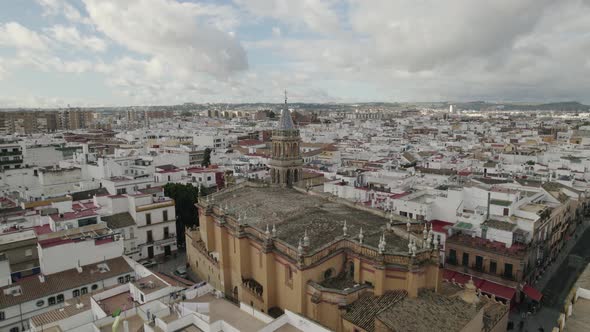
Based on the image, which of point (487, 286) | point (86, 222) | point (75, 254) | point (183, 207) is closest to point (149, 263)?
point (183, 207)

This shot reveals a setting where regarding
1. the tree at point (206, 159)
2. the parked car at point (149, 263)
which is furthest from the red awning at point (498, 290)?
the tree at point (206, 159)

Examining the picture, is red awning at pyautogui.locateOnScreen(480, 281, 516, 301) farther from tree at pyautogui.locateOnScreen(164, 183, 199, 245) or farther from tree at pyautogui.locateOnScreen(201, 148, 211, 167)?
tree at pyautogui.locateOnScreen(201, 148, 211, 167)

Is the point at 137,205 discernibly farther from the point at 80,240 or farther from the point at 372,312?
the point at 372,312

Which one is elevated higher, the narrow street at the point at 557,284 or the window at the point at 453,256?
the window at the point at 453,256

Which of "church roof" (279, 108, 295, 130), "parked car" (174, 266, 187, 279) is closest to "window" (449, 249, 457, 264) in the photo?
"church roof" (279, 108, 295, 130)

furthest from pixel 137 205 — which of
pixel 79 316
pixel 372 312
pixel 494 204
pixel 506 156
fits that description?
pixel 506 156

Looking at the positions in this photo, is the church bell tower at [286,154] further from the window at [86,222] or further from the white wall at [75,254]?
the window at [86,222]

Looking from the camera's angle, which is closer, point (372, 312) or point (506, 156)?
point (372, 312)
